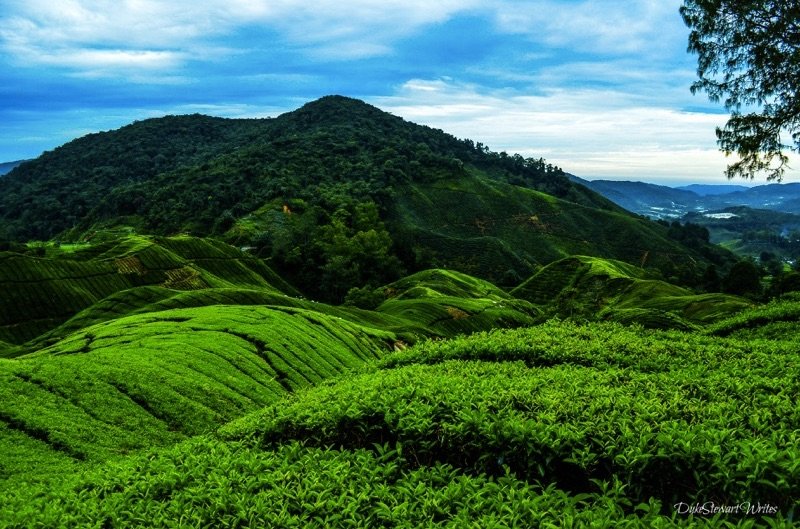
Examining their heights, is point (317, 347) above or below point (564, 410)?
below

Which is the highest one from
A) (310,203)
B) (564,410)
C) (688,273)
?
(310,203)

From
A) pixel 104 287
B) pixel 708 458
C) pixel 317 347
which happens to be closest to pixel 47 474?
pixel 708 458

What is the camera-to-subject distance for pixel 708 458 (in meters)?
8.25

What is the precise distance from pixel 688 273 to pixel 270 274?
353ft

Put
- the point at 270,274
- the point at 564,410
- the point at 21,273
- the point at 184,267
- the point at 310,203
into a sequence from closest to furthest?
the point at 564,410 < the point at 21,273 < the point at 184,267 < the point at 270,274 < the point at 310,203

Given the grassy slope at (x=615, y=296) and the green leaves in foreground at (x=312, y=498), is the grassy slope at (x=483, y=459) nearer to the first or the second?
the green leaves in foreground at (x=312, y=498)

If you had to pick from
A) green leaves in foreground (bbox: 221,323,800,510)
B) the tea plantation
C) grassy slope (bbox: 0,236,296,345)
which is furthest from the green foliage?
green leaves in foreground (bbox: 221,323,800,510)

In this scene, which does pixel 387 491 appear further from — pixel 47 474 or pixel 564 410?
pixel 47 474

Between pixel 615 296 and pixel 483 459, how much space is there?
342ft

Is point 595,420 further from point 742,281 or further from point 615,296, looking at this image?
point 742,281

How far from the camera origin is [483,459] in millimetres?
9844

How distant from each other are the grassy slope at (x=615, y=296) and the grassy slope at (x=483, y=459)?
25.1 metres

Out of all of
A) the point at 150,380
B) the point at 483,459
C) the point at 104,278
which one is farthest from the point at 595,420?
the point at 104,278

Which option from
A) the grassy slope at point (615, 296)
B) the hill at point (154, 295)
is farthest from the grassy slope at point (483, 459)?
the hill at point (154, 295)
